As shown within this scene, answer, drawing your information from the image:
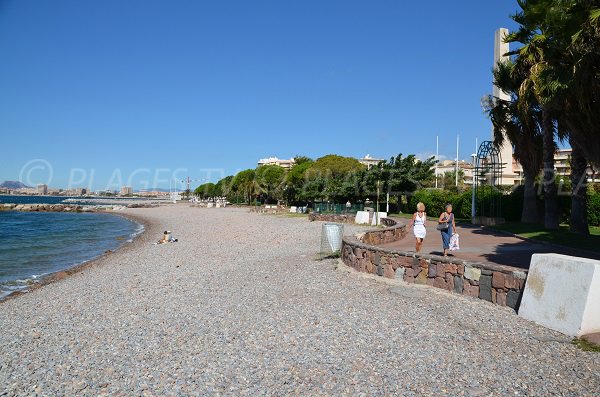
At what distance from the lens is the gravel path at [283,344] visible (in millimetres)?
4742

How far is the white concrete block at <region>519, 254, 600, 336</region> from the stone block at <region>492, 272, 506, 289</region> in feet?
2.00

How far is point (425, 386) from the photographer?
4578 millimetres

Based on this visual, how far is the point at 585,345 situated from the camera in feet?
18.4

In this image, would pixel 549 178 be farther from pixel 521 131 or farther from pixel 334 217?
pixel 334 217

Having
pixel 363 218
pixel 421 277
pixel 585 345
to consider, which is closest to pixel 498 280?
pixel 421 277

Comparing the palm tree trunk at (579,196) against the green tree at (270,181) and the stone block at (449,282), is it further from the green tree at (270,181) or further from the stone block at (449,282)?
the green tree at (270,181)

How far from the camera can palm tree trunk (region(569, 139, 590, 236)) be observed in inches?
658

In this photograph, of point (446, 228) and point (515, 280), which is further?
point (446, 228)

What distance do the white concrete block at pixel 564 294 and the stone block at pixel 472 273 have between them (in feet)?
3.68

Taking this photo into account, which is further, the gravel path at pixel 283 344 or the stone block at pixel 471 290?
the stone block at pixel 471 290

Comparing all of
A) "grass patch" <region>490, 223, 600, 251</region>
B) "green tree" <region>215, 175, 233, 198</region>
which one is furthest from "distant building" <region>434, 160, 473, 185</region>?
"green tree" <region>215, 175, 233, 198</region>

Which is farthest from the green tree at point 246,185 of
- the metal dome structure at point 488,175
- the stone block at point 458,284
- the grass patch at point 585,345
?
the grass patch at point 585,345

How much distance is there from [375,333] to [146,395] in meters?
3.01

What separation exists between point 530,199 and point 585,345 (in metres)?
17.3
